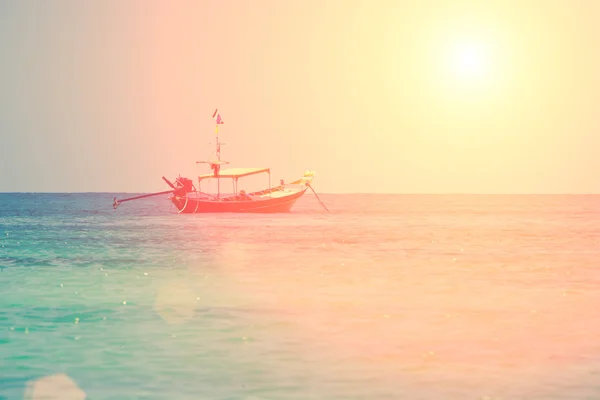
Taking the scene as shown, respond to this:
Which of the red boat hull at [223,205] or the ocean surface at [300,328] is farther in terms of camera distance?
the red boat hull at [223,205]

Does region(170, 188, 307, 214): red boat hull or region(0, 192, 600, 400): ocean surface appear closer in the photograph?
region(0, 192, 600, 400): ocean surface

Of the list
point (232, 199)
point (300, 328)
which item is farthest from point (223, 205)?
point (300, 328)

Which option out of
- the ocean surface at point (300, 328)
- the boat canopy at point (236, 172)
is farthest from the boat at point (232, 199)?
the ocean surface at point (300, 328)

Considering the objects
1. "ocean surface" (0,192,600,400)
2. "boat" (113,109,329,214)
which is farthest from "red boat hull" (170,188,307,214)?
"ocean surface" (0,192,600,400)

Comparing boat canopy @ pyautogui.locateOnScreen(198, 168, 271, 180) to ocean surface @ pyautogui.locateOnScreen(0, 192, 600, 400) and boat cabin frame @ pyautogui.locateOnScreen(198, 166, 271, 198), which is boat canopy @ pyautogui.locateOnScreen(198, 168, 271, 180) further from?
ocean surface @ pyautogui.locateOnScreen(0, 192, 600, 400)

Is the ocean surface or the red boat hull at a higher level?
the red boat hull

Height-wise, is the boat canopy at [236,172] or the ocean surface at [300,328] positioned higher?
the boat canopy at [236,172]

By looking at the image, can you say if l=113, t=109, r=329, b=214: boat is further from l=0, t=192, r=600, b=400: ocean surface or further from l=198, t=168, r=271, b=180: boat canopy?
l=0, t=192, r=600, b=400: ocean surface

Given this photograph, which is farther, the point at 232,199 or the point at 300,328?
the point at 232,199

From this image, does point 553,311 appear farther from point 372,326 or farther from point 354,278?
point 354,278

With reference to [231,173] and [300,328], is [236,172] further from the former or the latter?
[300,328]

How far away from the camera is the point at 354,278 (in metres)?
35.1

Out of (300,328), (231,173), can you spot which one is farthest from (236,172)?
(300,328)

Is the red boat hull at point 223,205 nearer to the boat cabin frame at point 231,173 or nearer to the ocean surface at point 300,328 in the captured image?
the boat cabin frame at point 231,173
